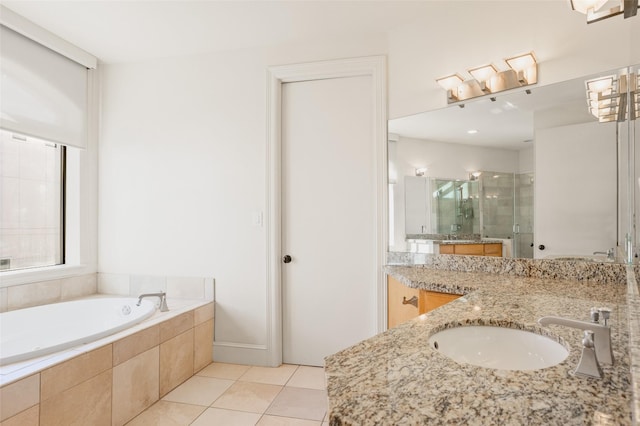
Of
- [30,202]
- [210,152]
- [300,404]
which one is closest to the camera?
[300,404]

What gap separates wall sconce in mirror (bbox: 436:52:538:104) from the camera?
1913 mm

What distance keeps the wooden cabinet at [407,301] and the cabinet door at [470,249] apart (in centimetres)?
44

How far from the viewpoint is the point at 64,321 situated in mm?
2516

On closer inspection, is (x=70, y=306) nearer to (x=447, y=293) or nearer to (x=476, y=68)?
(x=447, y=293)

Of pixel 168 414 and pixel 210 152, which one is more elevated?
pixel 210 152

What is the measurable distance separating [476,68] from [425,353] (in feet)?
6.14

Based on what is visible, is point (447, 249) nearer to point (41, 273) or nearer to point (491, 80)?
point (491, 80)

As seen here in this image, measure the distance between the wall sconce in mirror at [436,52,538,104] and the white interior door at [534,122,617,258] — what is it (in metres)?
0.32

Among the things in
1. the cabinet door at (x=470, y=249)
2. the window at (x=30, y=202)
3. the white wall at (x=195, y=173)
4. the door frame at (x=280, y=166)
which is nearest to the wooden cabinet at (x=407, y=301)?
the door frame at (x=280, y=166)

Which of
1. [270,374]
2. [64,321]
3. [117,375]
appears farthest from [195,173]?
[270,374]

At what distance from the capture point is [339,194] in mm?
2633

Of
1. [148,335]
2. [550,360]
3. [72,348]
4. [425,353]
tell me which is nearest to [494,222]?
[550,360]

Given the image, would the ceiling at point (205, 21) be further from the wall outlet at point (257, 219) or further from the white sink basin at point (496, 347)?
the white sink basin at point (496, 347)

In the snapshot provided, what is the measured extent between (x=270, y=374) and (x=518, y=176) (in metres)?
2.08
